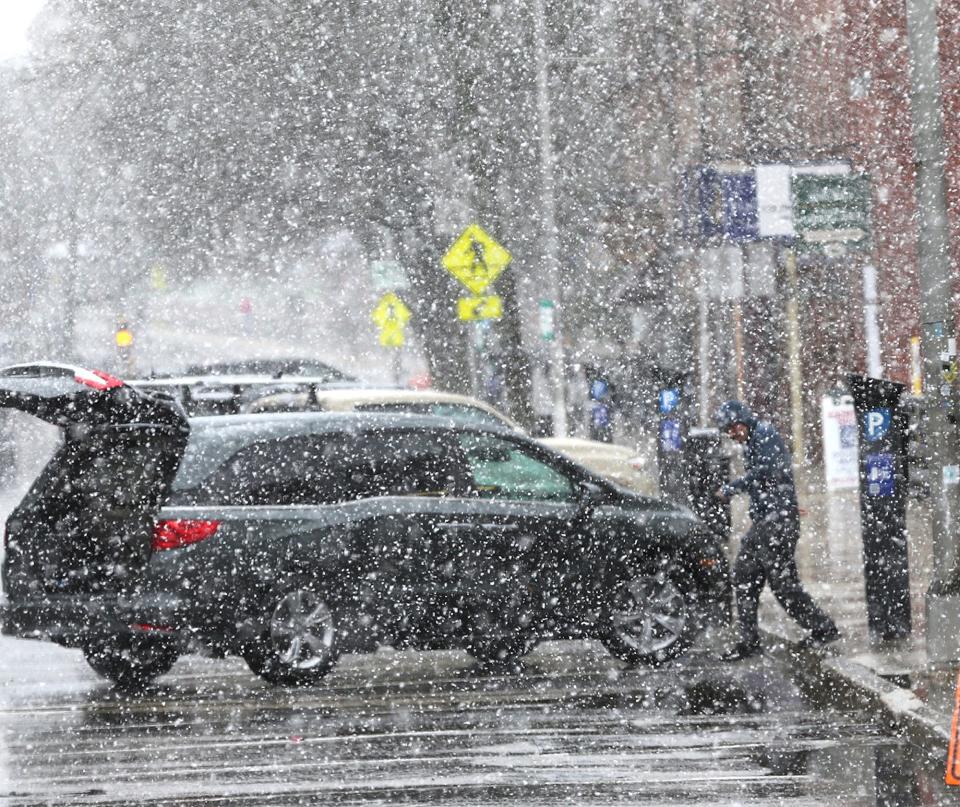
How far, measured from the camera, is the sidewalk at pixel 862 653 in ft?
30.6

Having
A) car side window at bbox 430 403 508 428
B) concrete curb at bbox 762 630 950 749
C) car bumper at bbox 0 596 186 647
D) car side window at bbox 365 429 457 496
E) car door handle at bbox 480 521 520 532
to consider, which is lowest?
concrete curb at bbox 762 630 950 749

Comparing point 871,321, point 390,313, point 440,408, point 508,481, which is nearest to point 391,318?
point 390,313

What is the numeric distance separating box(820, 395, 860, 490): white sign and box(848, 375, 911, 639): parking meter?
11.9m

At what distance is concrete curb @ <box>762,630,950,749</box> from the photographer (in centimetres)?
888

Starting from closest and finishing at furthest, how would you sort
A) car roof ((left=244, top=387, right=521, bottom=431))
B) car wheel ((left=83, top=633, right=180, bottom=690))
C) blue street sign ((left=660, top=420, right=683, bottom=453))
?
1. car wheel ((left=83, top=633, right=180, bottom=690))
2. blue street sign ((left=660, top=420, right=683, bottom=453))
3. car roof ((left=244, top=387, right=521, bottom=431))

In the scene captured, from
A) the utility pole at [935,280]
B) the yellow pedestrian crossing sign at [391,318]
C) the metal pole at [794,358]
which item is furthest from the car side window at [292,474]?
the metal pole at [794,358]

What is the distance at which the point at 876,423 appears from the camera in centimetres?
1218

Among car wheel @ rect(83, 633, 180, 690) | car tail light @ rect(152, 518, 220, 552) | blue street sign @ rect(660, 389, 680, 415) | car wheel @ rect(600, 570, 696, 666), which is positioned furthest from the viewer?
blue street sign @ rect(660, 389, 680, 415)

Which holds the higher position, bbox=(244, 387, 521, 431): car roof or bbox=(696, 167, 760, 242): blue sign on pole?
bbox=(696, 167, 760, 242): blue sign on pole

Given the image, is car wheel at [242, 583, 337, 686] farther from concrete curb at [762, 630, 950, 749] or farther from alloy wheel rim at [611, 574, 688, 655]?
concrete curb at [762, 630, 950, 749]

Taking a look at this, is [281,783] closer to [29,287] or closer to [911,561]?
[911,561]

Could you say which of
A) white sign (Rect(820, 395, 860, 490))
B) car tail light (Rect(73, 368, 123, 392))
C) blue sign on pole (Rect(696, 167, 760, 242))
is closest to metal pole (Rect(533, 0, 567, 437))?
white sign (Rect(820, 395, 860, 490))

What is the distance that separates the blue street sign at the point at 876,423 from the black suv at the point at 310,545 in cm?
117

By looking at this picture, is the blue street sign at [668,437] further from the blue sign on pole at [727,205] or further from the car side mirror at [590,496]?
the car side mirror at [590,496]
